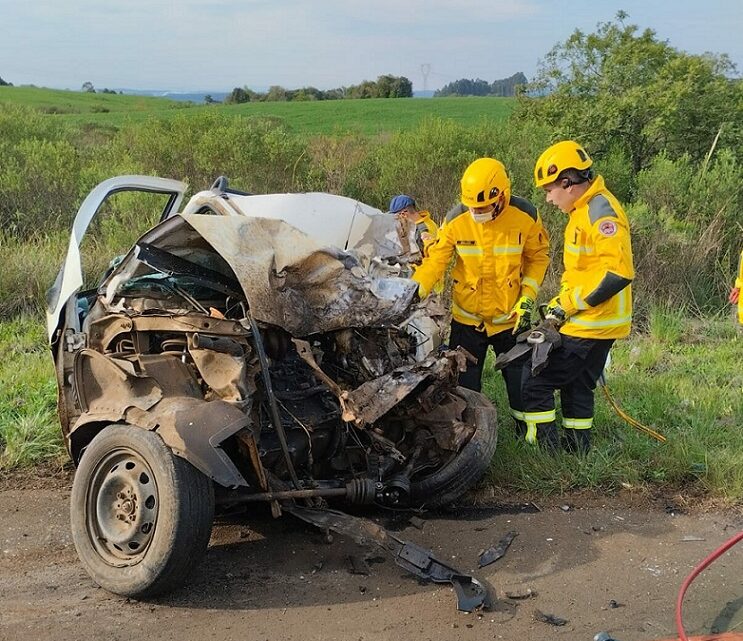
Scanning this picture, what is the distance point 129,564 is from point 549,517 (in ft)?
7.64

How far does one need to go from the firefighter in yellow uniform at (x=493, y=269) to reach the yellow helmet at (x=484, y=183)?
1 cm

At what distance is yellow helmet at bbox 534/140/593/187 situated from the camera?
4789 mm

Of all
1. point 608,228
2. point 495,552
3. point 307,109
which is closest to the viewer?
point 495,552

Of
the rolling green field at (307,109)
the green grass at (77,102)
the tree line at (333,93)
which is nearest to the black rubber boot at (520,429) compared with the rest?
the rolling green field at (307,109)

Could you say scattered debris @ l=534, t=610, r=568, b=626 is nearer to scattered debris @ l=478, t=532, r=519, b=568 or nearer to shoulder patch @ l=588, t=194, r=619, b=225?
scattered debris @ l=478, t=532, r=519, b=568

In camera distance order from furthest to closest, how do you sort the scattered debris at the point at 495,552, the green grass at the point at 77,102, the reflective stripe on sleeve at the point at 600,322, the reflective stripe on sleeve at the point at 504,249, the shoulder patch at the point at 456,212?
the green grass at the point at 77,102, the shoulder patch at the point at 456,212, the reflective stripe on sleeve at the point at 504,249, the reflective stripe on sleeve at the point at 600,322, the scattered debris at the point at 495,552

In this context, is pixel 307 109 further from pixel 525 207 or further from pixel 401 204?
pixel 525 207

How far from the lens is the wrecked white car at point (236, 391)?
10.9 ft

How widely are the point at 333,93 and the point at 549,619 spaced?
2390 inches

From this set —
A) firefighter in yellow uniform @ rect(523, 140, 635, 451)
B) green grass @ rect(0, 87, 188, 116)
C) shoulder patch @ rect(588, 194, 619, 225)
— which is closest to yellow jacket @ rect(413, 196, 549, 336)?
firefighter in yellow uniform @ rect(523, 140, 635, 451)

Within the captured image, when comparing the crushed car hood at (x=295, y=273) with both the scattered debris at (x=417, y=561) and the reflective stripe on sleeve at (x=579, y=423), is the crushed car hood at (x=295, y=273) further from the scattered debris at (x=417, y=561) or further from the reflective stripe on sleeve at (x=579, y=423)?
the reflective stripe on sleeve at (x=579, y=423)

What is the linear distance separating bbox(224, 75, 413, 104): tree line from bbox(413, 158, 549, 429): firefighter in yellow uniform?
55065 millimetres

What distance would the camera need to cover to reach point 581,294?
4816 millimetres

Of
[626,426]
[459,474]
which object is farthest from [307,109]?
[459,474]
